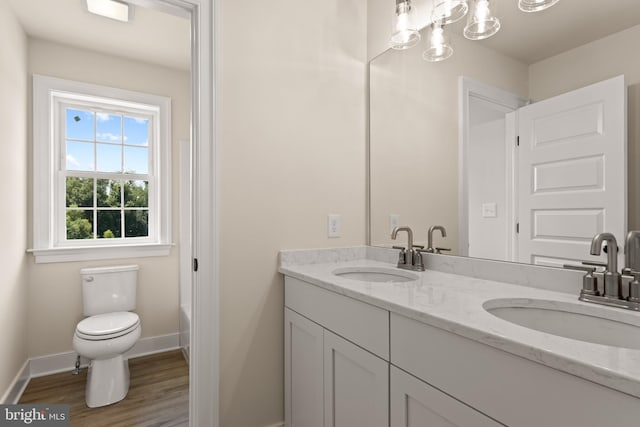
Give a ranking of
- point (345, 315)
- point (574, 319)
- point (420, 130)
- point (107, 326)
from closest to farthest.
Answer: point (574, 319), point (345, 315), point (420, 130), point (107, 326)

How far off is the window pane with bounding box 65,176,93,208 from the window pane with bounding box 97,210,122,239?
126 millimetres

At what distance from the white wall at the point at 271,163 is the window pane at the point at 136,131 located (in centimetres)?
176

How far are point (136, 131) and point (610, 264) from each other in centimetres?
313

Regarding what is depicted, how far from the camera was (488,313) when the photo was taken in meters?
0.81

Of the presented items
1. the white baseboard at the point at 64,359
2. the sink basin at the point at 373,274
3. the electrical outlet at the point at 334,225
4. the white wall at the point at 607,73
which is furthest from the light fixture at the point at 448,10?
the white baseboard at the point at 64,359

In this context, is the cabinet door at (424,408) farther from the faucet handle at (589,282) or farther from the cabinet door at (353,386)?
the faucet handle at (589,282)

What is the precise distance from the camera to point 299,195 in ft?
5.29

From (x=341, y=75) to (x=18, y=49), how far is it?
2.05m

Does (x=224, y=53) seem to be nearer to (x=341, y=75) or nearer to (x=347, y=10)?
(x=341, y=75)

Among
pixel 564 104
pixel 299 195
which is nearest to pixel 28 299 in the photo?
pixel 299 195

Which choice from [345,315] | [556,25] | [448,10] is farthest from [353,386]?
[448,10]

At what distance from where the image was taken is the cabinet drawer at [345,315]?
0.99 meters

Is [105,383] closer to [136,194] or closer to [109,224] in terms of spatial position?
[109,224]

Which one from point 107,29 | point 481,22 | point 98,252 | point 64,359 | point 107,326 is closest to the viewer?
point 481,22
